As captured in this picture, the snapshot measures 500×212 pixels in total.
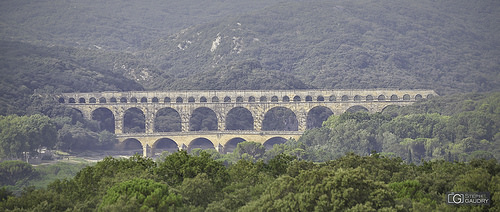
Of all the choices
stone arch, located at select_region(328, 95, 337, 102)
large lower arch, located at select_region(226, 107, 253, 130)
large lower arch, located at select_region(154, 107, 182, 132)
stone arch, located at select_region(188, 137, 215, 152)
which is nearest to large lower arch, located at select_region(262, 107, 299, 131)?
large lower arch, located at select_region(226, 107, 253, 130)

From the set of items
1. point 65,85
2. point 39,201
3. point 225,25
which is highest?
point 225,25

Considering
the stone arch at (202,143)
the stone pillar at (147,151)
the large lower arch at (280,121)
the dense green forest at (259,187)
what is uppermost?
the large lower arch at (280,121)

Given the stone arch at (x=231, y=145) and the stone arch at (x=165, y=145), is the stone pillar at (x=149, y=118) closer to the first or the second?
the stone arch at (x=165, y=145)

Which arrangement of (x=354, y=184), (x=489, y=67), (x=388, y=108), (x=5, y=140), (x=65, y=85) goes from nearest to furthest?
(x=354, y=184)
(x=5, y=140)
(x=388, y=108)
(x=65, y=85)
(x=489, y=67)

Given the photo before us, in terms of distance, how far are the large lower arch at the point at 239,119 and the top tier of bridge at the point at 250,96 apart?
1.99 m

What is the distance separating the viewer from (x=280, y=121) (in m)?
129

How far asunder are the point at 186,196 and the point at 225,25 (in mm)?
145675

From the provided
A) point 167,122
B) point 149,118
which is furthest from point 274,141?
point 149,118

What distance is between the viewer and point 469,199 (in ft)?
140

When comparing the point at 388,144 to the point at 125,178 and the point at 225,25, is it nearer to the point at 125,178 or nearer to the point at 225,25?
the point at 125,178

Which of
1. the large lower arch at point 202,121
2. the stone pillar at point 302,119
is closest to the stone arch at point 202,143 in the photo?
the large lower arch at point 202,121

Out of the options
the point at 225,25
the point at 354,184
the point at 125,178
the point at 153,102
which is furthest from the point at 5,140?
the point at 225,25

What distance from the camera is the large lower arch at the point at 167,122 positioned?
128 meters

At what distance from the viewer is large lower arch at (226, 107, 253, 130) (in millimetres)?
128500
